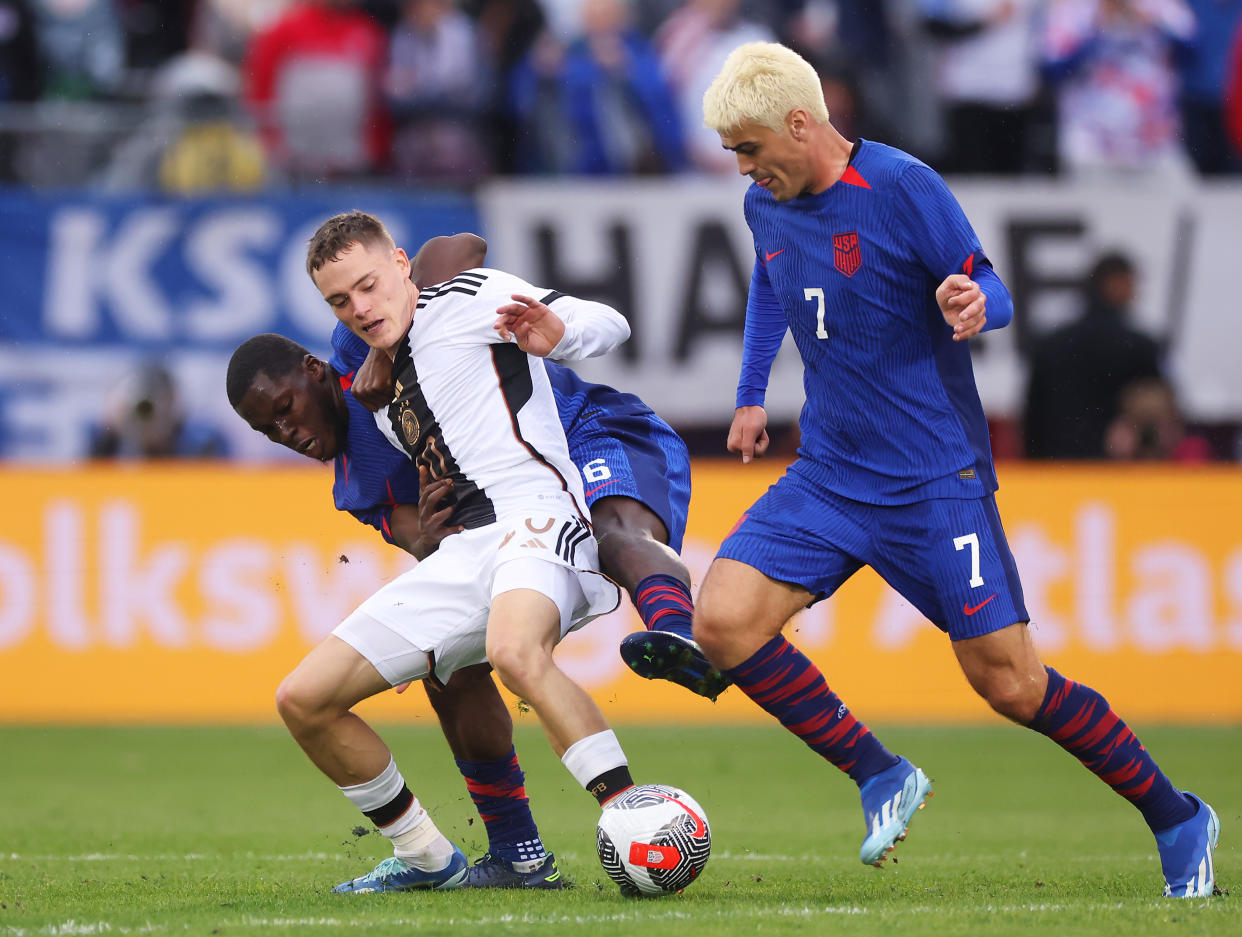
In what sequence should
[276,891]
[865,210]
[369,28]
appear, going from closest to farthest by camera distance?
[865,210]
[276,891]
[369,28]

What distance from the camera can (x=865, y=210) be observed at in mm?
5223

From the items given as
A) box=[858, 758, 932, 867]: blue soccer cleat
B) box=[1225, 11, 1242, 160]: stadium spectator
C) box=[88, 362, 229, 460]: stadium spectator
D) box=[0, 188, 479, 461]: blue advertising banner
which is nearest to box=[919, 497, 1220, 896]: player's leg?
box=[858, 758, 932, 867]: blue soccer cleat

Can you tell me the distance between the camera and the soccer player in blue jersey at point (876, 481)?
A: 17.0ft

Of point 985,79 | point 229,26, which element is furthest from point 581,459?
point 229,26

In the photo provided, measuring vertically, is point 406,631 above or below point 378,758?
above

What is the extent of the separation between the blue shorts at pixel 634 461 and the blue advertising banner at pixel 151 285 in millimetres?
6278

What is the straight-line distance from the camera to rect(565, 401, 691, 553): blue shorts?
5.84m

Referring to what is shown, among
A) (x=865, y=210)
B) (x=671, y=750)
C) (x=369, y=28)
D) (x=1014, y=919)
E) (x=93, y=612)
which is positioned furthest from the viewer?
(x=369, y=28)

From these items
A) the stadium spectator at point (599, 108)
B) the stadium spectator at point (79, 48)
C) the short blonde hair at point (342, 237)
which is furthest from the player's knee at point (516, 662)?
the stadium spectator at point (79, 48)

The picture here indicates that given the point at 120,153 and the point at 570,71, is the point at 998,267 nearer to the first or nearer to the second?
the point at 570,71

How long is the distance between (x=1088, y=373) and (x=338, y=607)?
525 centimetres

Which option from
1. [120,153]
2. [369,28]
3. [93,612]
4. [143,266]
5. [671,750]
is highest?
[369,28]

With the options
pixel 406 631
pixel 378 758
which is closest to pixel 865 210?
pixel 406 631

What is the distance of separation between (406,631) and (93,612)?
6.39 m
